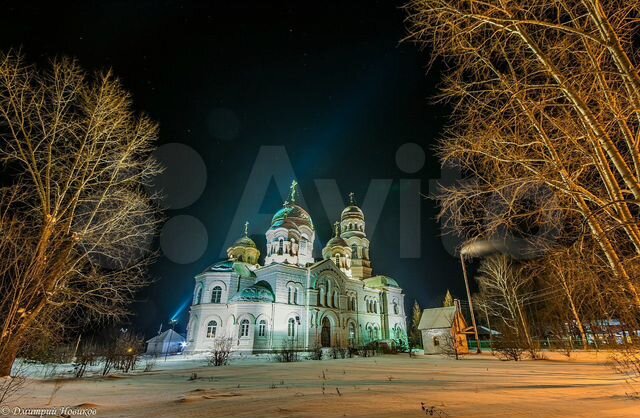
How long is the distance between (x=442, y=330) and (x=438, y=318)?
1192 mm

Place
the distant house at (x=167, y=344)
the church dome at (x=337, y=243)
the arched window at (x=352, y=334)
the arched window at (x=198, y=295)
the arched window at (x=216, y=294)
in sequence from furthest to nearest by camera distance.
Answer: the church dome at (x=337, y=243) < the distant house at (x=167, y=344) < the arched window at (x=352, y=334) < the arched window at (x=198, y=295) < the arched window at (x=216, y=294)

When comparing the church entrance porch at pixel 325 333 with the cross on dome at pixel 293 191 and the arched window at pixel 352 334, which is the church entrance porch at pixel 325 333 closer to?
the arched window at pixel 352 334

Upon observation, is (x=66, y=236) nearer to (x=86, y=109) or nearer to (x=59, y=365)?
(x=86, y=109)

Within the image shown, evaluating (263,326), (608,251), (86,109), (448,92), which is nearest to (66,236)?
(86,109)

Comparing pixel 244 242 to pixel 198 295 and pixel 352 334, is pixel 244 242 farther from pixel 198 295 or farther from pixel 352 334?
pixel 352 334

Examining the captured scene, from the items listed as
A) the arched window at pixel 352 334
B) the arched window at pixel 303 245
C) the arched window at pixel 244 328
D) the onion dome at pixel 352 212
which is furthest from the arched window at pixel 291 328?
the onion dome at pixel 352 212

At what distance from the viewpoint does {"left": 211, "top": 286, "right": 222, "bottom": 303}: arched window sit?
3006 centimetres

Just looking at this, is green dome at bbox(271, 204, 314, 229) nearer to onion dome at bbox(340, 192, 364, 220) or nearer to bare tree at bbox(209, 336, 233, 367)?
onion dome at bbox(340, 192, 364, 220)

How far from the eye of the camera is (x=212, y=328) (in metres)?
28.8

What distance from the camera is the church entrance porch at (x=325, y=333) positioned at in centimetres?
3180

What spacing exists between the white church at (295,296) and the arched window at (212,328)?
9 cm

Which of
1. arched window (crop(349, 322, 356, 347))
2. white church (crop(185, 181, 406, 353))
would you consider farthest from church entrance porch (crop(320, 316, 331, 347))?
arched window (crop(349, 322, 356, 347))

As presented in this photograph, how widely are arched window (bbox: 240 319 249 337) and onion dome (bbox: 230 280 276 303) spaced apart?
1.82 m

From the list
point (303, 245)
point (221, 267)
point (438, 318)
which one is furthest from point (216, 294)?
point (438, 318)
